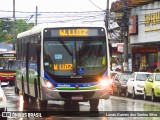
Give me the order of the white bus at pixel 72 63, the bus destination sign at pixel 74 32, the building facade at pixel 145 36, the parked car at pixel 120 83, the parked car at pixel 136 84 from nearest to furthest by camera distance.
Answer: the white bus at pixel 72 63
the bus destination sign at pixel 74 32
the parked car at pixel 136 84
the parked car at pixel 120 83
the building facade at pixel 145 36

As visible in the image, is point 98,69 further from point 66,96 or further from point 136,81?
point 136,81

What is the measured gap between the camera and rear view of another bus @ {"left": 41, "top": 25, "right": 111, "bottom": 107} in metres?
19.5

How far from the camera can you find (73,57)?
64.4ft

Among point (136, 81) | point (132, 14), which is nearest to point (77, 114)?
point (136, 81)

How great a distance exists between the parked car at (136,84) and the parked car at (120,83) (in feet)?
3.60

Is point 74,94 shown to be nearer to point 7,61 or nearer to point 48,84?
point 48,84

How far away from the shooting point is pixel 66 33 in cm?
2012

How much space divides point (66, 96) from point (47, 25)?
2.81 meters

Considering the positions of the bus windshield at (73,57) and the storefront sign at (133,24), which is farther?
the storefront sign at (133,24)

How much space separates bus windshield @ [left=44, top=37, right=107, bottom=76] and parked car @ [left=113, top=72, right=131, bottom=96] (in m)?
14.6

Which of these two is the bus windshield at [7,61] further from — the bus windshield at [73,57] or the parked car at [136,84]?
the bus windshield at [73,57]

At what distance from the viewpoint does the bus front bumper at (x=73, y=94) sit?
1938cm

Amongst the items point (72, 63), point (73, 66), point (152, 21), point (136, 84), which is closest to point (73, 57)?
point (72, 63)

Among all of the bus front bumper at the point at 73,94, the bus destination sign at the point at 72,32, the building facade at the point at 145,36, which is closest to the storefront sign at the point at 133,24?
the building facade at the point at 145,36
